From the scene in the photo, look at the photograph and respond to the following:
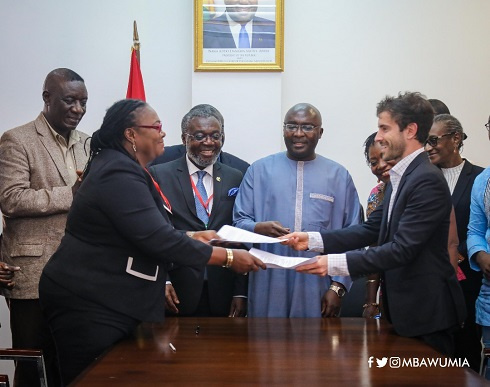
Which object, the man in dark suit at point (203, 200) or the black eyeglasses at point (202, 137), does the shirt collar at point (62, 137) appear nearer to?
the man in dark suit at point (203, 200)

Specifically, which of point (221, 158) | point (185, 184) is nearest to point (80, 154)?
point (185, 184)

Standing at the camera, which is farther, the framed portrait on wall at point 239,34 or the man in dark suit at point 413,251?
the framed portrait on wall at point 239,34

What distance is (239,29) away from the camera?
5508 millimetres

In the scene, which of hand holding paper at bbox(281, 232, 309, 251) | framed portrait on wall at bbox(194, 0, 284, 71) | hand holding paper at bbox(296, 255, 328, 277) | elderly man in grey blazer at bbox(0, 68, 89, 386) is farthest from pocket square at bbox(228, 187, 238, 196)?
framed portrait on wall at bbox(194, 0, 284, 71)

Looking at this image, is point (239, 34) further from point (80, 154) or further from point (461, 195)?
point (461, 195)

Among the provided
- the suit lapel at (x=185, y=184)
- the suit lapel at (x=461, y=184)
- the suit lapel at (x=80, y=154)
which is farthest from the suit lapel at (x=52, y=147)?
the suit lapel at (x=461, y=184)

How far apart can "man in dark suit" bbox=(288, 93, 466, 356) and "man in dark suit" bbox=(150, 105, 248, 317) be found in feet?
3.19

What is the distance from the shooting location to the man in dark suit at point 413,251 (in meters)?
2.91

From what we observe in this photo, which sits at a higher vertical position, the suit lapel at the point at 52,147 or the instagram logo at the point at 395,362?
the suit lapel at the point at 52,147

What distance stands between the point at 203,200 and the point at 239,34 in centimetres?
189

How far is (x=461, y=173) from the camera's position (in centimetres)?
429

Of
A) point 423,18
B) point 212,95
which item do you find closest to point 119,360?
point 212,95

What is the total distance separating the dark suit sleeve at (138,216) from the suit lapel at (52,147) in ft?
4.21

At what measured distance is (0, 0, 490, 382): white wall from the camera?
575 centimetres
